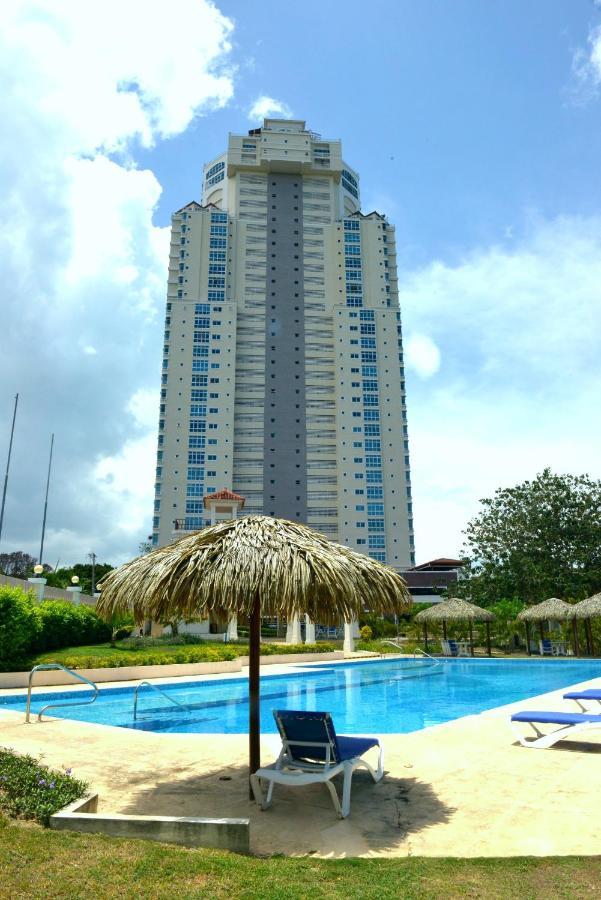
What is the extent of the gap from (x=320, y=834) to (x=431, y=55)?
656 inches

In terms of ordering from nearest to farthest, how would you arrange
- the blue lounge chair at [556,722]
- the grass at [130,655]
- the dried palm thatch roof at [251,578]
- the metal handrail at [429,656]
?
the dried palm thatch roof at [251,578] < the blue lounge chair at [556,722] < the grass at [130,655] < the metal handrail at [429,656]

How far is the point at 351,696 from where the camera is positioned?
1786 cm

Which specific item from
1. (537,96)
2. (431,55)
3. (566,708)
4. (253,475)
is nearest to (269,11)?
(431,55)

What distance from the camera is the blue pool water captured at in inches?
517

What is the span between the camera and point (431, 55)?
14.9m

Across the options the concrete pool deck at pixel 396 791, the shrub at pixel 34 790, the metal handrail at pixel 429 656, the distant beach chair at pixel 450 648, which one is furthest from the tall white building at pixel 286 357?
the shrub at pixel 34 790

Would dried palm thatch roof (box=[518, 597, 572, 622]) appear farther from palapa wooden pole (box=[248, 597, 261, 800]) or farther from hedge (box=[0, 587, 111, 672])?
palapa wooden pole (box=[248, 597, 261, 800])

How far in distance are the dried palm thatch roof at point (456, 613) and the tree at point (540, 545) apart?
13.1m

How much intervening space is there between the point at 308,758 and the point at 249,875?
2111mm

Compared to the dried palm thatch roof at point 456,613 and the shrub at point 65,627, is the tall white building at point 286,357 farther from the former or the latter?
the shrub at point 65,627

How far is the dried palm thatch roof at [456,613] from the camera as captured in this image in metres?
28.6

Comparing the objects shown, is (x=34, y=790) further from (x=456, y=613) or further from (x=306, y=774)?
(x=456, y=613)

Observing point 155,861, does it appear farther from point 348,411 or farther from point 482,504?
point 348,411

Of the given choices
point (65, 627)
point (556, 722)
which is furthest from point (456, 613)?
point (556, 722)
